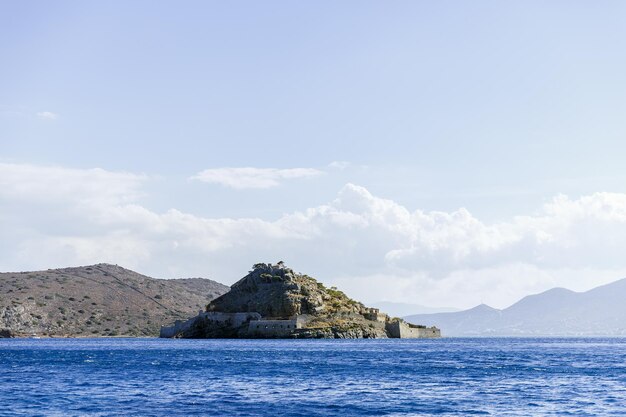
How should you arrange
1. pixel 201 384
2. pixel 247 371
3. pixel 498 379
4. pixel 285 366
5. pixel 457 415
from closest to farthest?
1. pixel 457 415
2. pixel 201 384
3. pixel 498 379
4. pixel 247 371
5. pixel 285 366

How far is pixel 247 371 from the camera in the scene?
95.9m

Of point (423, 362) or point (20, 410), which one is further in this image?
point (423, 362)

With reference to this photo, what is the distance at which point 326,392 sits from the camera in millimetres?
72125

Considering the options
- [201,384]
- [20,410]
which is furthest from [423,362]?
[20,410]

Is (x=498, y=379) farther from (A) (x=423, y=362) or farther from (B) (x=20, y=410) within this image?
(B) (x=20, y=410)

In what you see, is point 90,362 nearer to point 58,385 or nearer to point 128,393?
point 58,385

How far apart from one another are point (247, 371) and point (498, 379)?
2800 cm

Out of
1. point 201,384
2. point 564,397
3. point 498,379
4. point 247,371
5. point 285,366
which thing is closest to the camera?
point 564,397

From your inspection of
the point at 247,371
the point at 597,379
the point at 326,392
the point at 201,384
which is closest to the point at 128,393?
the point at 201,384

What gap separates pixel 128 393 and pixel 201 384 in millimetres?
9715

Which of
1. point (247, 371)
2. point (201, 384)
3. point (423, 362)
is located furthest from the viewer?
point (423, 362)

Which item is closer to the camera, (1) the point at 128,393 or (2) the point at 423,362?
(1) the point at 128,393

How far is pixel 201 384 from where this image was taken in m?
79.6

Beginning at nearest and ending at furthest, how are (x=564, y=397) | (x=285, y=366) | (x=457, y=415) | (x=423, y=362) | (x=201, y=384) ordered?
1. (x=457, y=415)
2. (x=564, y=397)
3. (x=201, y=384)
4. (x=285, y=366)
5. (x=423, y=362)
